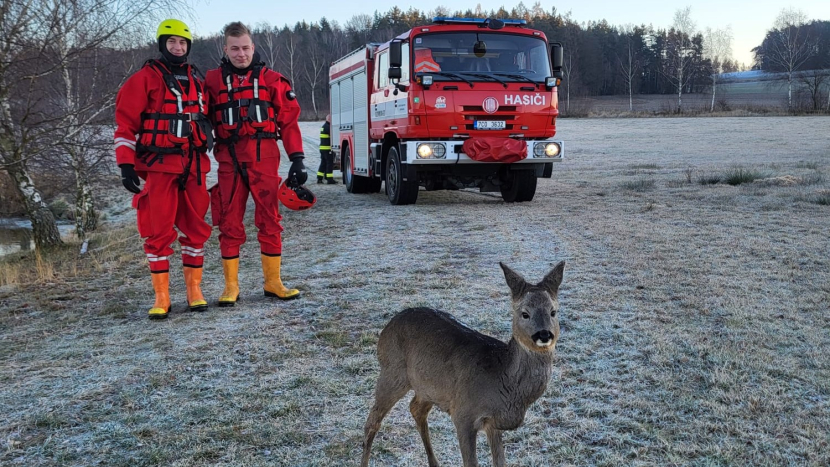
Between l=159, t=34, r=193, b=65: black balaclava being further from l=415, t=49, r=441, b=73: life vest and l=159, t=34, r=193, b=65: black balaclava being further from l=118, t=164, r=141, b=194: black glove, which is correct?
l=415, t=49, r=441, b=73: life vest

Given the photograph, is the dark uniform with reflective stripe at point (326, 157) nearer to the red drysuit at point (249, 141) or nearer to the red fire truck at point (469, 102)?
the red fire truck at point (469, 102)

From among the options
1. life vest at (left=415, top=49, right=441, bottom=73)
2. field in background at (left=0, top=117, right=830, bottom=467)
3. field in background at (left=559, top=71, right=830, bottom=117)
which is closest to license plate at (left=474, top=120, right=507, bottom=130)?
life vest at (left=415, top=49, right=441, bottom=73)

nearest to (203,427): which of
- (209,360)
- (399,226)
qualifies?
(209,360)

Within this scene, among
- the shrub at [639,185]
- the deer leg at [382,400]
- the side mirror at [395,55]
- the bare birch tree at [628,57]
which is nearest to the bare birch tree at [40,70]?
the side mirror at [395,55]

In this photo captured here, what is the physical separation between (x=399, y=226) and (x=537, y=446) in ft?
21.1

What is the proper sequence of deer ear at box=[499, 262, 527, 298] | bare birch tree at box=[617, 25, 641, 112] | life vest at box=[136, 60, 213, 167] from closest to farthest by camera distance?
1. deer ear at box=[499, 262, 527, 298]
2. life vest at box=[136, 60, 213, 167]
3. bare birch tree at box=[617, 25, 641, 112]

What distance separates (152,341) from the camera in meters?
4.80

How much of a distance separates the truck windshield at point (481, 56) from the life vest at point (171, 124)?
5.52m

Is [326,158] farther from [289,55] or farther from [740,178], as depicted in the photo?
[289,55]

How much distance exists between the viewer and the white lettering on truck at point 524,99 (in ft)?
34.4

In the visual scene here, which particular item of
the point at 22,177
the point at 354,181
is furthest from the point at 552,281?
the point at 354,181

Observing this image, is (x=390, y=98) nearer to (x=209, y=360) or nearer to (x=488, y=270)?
(x=488, y=270)

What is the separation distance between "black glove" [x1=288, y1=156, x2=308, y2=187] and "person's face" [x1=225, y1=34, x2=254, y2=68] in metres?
0.89

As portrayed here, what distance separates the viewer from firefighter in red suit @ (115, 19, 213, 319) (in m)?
5.00
